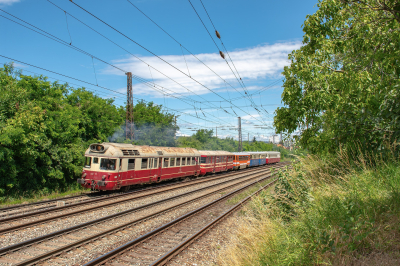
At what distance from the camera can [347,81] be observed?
20.4 feet

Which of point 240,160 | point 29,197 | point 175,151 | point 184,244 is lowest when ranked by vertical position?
point 29,197

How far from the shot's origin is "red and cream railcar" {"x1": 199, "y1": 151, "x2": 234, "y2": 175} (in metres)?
25.3

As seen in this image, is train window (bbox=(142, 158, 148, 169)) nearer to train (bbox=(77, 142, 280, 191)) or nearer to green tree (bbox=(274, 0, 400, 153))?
train (bbox=(77, 142, 280, 191))

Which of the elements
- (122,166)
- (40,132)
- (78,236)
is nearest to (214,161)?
(122,166)

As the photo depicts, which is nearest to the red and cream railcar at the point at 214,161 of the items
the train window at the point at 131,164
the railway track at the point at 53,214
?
the train window at the point at 131,164

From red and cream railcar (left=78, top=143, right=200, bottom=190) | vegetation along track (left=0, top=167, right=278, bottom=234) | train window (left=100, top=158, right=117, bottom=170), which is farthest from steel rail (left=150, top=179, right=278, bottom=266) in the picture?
train window (left=100, top=158, right=117, bottom=170)

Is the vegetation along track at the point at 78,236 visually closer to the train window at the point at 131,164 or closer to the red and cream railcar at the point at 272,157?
the train window at the point at 131,164

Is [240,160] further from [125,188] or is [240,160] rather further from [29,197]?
[29,197]

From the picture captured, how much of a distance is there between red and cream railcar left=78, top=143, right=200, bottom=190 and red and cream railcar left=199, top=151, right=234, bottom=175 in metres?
Result: 6.27

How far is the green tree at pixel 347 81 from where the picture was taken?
203 inches

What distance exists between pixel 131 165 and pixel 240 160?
2245 centimetres

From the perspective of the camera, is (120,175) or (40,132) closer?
(120,175)

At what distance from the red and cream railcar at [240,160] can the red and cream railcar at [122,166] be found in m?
16.4

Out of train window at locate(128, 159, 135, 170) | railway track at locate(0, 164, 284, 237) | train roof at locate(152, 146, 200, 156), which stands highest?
train roof at locate(152, 146, 200, 156)
